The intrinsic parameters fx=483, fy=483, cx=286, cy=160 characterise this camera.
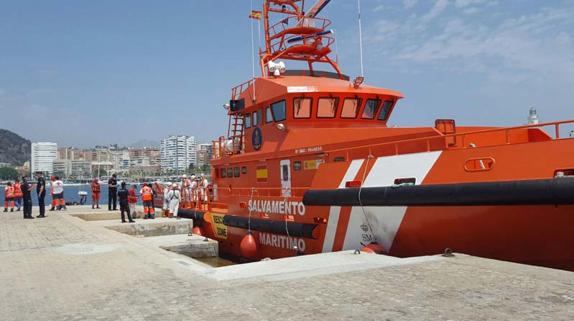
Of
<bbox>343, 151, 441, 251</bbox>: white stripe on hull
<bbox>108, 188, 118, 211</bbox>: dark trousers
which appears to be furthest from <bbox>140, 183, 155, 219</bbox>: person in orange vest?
<bbox>343, 151, 441, 251</bbox>: white stripe on hull

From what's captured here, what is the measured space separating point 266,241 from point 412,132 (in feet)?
12.8

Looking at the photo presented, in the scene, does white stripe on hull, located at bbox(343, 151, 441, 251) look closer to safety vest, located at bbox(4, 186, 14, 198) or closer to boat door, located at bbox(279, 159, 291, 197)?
boat door, located at bbox(279, 159, 291, 197)

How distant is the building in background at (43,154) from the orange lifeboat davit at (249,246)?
16773 centimetres

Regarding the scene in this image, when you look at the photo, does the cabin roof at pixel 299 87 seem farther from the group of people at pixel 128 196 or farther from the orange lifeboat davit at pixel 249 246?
the group of people at pixel 128 196

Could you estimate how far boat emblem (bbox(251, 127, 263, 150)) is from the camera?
1050 centimetres

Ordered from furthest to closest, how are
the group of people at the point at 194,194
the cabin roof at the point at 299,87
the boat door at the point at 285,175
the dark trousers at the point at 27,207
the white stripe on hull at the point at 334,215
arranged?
the dark trousers at the point at 27,207, the group of people at the point at 194,194, the cabin roof at the point at 299,87, the boat door at the point at 285,175, the white stripe on hull at the point at 334,215

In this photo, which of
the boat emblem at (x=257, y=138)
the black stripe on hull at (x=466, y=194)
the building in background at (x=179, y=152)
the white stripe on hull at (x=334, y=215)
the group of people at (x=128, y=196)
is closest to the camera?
the black stripe on hull at (x=466, y=194)

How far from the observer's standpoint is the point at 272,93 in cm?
990

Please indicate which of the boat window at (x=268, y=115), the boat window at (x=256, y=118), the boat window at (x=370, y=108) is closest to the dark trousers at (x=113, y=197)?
the boat window at (x=256, y=118)

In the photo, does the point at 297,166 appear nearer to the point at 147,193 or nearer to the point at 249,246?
the point at 249,246

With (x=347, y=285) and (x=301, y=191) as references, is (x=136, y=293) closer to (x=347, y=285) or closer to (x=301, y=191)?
(x=347, y=285)

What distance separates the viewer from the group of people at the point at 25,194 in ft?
45.4

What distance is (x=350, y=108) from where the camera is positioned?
A: 9.76 m

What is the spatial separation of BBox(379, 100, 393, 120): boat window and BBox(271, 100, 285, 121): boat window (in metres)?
2.11
